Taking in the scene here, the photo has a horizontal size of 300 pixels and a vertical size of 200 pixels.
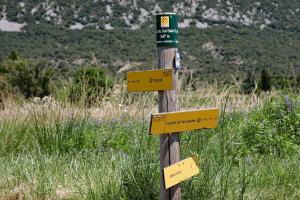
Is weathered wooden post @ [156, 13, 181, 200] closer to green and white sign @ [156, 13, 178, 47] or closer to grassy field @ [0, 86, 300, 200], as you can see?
green and white sign @ [156, 13, 178, 47]

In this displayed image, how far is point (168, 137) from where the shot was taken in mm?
3754

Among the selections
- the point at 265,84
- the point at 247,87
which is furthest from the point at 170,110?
the point at 265,84

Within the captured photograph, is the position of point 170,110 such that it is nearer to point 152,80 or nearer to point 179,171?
point 152,80

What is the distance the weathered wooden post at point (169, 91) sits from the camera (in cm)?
370

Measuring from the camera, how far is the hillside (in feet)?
164

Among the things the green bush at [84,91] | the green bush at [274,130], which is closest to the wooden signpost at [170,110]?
the green bush at [274,130]

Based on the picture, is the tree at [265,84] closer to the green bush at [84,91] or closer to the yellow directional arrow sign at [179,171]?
the green bush at [84,91]

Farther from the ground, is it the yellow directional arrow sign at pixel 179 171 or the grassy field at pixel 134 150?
the yellow directional arrow sign at pixel 179 171

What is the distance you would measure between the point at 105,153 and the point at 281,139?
6.63 ft

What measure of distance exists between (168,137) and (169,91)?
0.31 m

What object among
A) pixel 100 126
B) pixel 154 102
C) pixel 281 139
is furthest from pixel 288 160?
pixel 100 126

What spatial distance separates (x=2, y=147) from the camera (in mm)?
7055

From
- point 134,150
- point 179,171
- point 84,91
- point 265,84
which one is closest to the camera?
point 179,171

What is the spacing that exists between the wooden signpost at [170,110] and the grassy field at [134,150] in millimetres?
567
